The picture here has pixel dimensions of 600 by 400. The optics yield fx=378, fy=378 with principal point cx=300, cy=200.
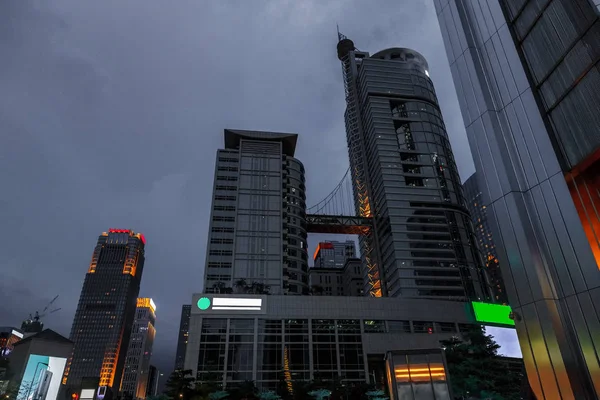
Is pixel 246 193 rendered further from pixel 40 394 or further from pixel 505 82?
pixel 505 82

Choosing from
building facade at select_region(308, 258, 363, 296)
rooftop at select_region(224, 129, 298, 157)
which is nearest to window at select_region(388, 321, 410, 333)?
rooftop at select_region(224, 129, 298, 157)

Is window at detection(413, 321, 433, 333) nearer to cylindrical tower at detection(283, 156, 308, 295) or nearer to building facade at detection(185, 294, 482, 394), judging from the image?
building facade at detection(185, 294, 482, 394)

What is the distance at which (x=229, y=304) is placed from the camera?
221ft

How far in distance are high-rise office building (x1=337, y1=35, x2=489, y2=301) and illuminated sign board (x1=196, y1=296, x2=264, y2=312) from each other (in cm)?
3745

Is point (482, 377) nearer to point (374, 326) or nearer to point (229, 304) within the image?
point (374, 326)

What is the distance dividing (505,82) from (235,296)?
59495 mm

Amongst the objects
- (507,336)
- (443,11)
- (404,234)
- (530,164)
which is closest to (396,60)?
(404,234)

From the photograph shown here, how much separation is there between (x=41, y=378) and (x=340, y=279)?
499 feet

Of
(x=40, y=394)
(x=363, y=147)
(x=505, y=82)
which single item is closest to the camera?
(x=505, y=82)

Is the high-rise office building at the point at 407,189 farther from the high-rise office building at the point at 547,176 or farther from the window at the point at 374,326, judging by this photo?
the high-rise office building at the point at 547,176

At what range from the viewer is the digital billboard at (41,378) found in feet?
129

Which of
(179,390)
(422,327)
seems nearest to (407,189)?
(422,327)

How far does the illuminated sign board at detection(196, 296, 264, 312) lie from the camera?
6681cm

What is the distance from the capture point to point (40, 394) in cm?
4022
